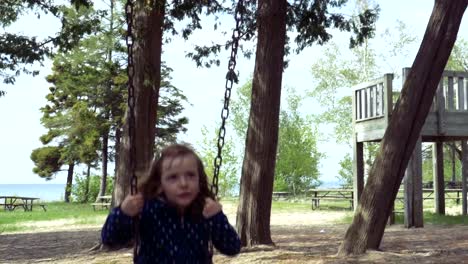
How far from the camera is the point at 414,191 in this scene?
1282cm

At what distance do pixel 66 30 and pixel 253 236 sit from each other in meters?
6.64

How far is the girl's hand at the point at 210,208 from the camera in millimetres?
3023

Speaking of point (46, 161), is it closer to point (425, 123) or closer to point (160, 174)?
point (425, 123)

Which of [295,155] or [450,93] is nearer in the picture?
[450,93]

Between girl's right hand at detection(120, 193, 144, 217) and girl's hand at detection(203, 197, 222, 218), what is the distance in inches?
12.8

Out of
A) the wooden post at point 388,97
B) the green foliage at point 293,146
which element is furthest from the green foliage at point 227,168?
the wooden post at point 388,97

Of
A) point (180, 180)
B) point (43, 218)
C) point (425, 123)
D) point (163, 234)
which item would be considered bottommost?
point (43, 218)

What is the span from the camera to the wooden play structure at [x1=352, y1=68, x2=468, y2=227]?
42.3 ft

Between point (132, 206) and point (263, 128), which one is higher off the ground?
point (263, 128)

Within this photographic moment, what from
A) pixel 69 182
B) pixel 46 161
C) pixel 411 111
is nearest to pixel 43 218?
pixel 411 111

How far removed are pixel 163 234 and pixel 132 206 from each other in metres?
0.22

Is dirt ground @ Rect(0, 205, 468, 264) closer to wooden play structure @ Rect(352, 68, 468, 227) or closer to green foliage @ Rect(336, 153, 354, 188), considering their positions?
wooden play structure @ Rect(352, 68, 468, 227)

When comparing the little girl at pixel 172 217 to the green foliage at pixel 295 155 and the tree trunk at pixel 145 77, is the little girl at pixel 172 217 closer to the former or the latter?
the tree trunk at pixel 145 77

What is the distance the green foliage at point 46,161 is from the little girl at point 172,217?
37.3 metres
